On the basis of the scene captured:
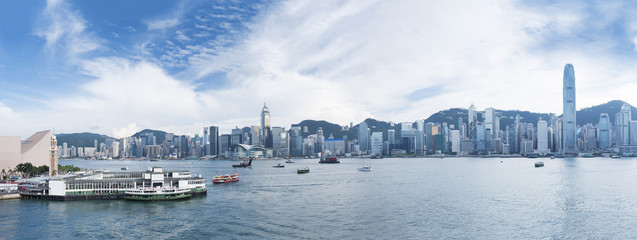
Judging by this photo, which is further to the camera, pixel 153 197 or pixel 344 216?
pixel 153 197

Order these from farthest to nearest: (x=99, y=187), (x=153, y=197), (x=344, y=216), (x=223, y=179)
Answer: (x=223, y=179) → (x=99, y=187) → (x=153, y=197) → (x=344, y=216)

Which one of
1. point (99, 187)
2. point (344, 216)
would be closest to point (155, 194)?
point (99, 187)

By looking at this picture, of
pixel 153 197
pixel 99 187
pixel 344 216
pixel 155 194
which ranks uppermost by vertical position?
pixel 99 187

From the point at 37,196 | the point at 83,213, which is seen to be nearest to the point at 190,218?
the point at 83,213

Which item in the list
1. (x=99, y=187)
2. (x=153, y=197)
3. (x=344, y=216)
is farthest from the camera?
(x=99, y=187)

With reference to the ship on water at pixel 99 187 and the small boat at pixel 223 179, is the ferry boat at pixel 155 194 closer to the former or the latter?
the ship on water at pixel 99 187

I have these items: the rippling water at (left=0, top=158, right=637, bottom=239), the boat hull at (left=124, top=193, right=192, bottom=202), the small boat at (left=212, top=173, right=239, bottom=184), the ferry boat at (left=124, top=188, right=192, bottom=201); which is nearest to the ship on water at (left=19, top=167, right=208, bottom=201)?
the ferry boat at (left=124, top=188, right=192, bottom=201)

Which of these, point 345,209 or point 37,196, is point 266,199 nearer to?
point 345,209

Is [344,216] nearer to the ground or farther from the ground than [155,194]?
nearer to the ground

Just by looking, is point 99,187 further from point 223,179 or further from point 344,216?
point 344,216
